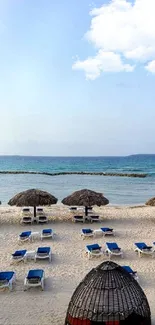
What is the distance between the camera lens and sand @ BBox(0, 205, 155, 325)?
23.8 feet

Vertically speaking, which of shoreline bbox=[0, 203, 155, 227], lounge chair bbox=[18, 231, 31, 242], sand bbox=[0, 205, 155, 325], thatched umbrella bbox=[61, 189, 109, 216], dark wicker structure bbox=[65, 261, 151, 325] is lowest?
sand bbox=[0, 205, 155, 325]

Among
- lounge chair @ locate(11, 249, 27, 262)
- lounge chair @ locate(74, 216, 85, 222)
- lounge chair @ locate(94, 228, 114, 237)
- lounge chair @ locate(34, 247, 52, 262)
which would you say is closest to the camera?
lounge chair @ locate(11, 249, 27, 262)

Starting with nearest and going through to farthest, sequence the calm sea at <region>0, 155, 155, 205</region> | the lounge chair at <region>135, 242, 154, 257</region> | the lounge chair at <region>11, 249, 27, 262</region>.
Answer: the lounge chair at <region>11, 249, 27, 262</region>
the lounge chair at <region>135, 242, 154, 257</region>
the calm sea at <region>0, 155, 155, 205</region>

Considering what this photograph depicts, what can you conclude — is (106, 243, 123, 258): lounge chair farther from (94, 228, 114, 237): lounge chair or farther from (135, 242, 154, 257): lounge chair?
(94, 228, 114, 237): lounge chair

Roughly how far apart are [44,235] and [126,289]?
743 cm

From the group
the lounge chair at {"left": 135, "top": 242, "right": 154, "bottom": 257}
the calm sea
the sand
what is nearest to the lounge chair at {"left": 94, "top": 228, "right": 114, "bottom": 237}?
the sand

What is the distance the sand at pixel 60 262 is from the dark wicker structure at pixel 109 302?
140 cm

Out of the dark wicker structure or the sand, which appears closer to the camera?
the dark wicker structure

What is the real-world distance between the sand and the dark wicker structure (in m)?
1.40

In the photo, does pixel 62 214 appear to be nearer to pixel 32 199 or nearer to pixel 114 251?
pixel 32 199

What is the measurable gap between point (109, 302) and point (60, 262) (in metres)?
5.02

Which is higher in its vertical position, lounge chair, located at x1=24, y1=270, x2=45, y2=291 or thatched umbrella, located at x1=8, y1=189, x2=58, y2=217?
thatched umbrella, located at x1=8, y1=189, x2=58, y2=217

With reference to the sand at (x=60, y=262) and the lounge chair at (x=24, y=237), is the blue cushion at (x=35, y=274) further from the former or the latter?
the lounge chair at (x=24, y=237)

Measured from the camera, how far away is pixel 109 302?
5.46 meters
